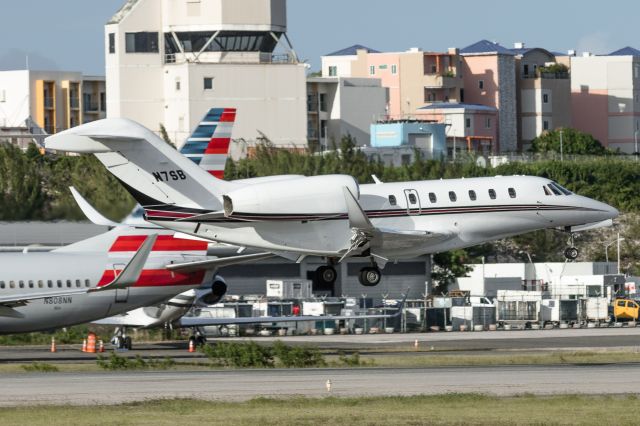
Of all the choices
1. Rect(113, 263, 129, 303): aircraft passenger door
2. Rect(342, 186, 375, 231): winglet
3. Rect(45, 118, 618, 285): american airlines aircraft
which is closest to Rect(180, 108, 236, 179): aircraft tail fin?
Rect(113, 263, 129, 303): aircraft passenger door

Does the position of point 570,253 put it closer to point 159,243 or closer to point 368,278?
point 368,278

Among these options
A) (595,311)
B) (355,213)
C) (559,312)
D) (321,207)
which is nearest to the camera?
(355,213)

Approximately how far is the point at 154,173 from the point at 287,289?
40.4 m

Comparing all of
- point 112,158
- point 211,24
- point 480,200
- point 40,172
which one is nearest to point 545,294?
point 40,172

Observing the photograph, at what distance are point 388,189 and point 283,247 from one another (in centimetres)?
472

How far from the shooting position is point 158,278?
64.9 m

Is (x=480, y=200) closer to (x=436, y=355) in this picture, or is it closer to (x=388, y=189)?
(x=388, y=189)

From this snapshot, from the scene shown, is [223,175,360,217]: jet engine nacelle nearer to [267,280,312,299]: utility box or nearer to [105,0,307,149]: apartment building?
[267,280,312,299]: utility box

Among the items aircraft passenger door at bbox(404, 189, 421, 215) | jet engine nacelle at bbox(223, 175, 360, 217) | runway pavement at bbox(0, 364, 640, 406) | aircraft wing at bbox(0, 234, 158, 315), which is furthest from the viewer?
aircraft passenger door at bbox(404, 189, 421, 215)

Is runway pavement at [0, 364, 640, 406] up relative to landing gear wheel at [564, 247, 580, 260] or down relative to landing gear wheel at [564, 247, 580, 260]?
down

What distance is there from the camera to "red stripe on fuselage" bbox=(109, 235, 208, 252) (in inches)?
2576

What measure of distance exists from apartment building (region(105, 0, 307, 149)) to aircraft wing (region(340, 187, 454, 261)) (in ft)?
374

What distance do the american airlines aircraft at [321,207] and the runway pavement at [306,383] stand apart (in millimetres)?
6705

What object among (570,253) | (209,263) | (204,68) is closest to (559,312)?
(570,253)
